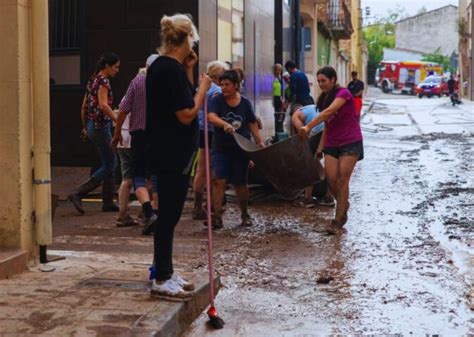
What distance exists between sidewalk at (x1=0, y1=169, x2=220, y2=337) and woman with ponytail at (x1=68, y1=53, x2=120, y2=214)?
1.72m

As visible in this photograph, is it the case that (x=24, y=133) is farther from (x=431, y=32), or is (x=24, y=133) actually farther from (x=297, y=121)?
(x=431, y=32)

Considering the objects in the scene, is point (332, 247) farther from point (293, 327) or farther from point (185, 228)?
point (293, 327)

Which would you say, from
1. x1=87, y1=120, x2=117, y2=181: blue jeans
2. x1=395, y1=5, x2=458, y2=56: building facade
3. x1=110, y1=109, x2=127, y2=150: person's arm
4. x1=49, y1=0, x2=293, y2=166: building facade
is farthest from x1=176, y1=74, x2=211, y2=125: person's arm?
x1=395, y1=5, x2=458, y2=56: building facade

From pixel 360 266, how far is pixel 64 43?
7995 mm

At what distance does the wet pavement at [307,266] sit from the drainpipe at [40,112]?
51 centimetres

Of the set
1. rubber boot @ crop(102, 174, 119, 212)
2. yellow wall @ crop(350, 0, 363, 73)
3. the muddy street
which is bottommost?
the muddy street

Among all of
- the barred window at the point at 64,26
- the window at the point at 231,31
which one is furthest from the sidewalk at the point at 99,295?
the window at the point at 231,31

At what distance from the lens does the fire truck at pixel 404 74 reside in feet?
233

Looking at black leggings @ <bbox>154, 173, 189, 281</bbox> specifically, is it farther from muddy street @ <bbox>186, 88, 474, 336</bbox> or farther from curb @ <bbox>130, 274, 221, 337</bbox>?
muddy street @ <bbox>186, 88, 474, 336</bbox>

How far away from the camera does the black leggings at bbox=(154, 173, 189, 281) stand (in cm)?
514

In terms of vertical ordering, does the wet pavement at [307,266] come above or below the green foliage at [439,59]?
below

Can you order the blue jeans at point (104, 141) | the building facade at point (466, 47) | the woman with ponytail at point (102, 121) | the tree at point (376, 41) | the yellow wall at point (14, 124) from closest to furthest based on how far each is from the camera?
the yellow wall at point (14, 124)
the woman with ponytail at point (102, 121)
the blue jeans at point (104, 141)
the building facade at point (466, 47)
the tree at point (376, 41)

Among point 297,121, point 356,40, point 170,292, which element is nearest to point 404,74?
point 356,40

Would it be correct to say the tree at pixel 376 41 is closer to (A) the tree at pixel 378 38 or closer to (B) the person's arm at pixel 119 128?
(A) the tree at pixel 378 38
